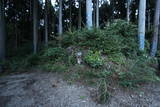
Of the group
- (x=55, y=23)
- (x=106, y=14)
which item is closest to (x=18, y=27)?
(x=55, y=23)

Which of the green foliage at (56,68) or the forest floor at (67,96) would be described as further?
the green foliage at (56,68)

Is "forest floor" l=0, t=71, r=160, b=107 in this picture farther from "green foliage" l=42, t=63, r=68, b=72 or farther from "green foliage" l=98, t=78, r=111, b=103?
"green foliage" l=42, t=63, r=68, b=72

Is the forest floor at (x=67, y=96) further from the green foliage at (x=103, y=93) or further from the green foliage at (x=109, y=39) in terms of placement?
the green foliage at (x=109, y=39)

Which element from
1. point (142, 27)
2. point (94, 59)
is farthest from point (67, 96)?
point (142, 27)

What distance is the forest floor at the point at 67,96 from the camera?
2893 millimetres

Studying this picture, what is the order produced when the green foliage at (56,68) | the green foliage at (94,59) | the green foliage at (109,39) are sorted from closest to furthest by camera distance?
the green foliage at (94,59) → the green foliage at (56,68) → the green foliage at (109,39)

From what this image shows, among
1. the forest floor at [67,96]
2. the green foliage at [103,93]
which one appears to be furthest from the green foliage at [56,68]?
the green foliage at [103,93]

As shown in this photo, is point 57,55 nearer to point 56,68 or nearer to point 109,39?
point 56,68

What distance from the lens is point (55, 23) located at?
19.4 meters

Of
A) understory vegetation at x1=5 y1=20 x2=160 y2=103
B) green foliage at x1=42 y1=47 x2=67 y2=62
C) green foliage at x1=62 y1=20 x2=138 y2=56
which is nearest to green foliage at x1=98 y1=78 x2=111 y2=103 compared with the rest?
understory vegetation at x1=5 y1=20 x2=160 y2=103

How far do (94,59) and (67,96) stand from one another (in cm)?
163

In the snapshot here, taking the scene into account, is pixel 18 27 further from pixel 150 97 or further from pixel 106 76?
pixel 150 97

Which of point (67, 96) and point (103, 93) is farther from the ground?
point (103, 93)

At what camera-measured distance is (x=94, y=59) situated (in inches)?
170
